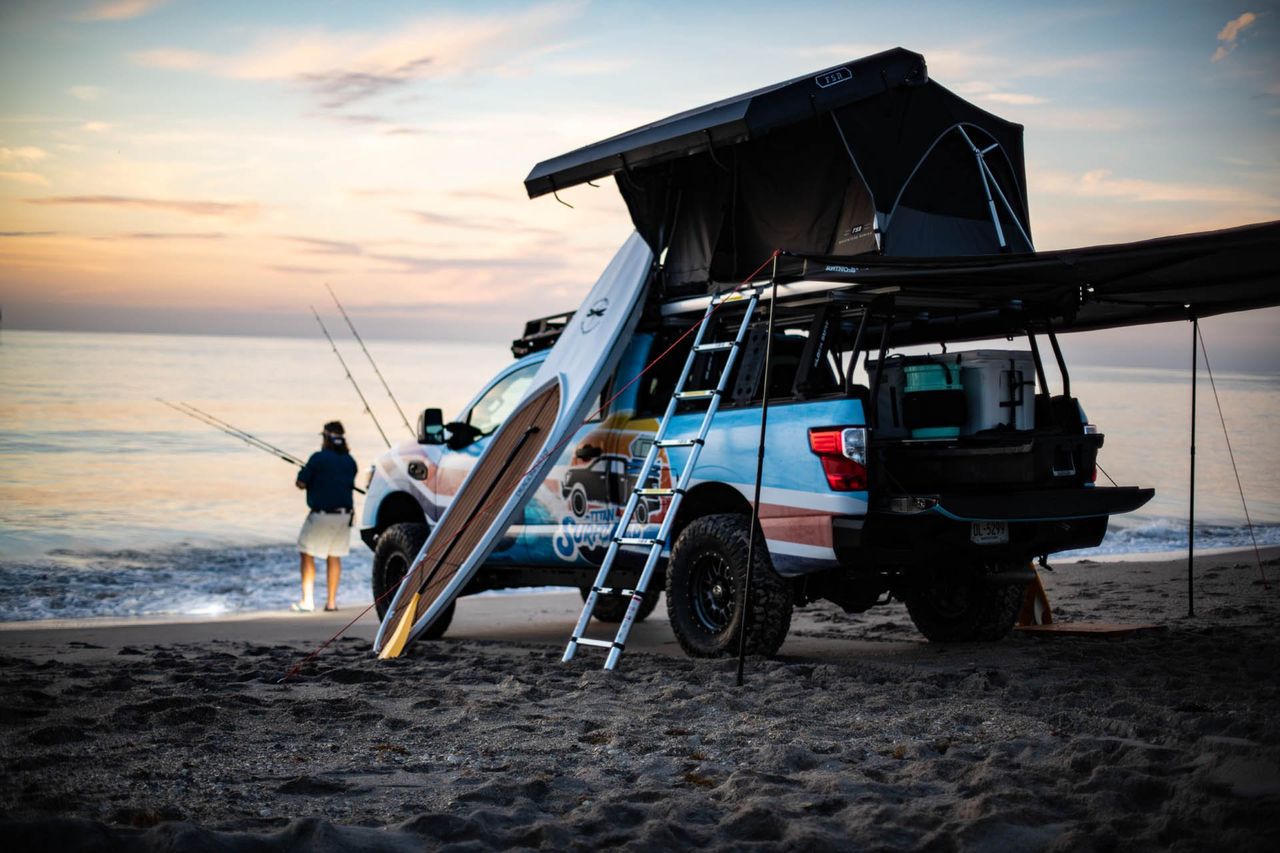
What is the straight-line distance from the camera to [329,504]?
12.3 m

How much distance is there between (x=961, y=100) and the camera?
845 centimetres

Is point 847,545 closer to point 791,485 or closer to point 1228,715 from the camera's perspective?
point 791,485

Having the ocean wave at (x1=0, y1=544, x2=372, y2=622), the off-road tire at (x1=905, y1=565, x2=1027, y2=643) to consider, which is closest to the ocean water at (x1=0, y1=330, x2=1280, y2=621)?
the ocean wave at (x1=0, y1=544, x2=372, y2=622)

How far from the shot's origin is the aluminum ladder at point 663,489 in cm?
711

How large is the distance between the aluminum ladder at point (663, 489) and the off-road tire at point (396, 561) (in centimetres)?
193

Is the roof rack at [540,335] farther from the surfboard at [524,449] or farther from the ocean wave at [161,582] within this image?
the ocean wave at [161,582]

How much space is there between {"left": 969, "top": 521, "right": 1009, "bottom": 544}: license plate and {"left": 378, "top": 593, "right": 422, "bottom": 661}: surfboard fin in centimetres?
352

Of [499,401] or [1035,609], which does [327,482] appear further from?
[1035,609]

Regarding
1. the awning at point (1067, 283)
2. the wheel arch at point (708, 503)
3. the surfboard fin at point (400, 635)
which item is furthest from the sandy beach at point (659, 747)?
the awning at point (1067, 283)

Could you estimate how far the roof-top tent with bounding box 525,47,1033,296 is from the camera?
25.4 feet

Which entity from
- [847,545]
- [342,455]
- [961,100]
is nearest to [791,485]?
[847,545]

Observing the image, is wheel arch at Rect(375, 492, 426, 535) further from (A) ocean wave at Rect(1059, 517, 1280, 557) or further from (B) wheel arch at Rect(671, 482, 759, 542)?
(A) ocean wave at Rect(1059, 517, 1280, 557)

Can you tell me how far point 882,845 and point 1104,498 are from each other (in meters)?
4.01

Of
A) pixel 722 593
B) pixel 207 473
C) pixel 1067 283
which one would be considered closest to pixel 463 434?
pixel 722 593
